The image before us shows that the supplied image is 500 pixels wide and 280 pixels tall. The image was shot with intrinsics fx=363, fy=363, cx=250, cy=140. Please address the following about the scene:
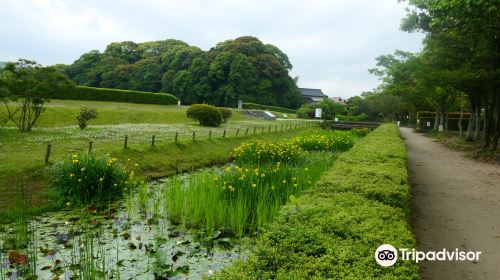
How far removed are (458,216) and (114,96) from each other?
3477 centimetres

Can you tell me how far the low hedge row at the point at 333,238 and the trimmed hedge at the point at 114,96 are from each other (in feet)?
98.9

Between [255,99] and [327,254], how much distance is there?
55510 mm

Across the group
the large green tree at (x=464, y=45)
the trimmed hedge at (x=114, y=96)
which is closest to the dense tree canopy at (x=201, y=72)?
the trimmed hedge at (x=114, y=96)

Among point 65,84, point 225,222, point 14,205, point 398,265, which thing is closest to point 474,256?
point 398,265

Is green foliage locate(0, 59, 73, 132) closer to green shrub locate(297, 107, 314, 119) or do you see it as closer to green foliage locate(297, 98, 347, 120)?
green foliage locate(297, 98, 347, 120)

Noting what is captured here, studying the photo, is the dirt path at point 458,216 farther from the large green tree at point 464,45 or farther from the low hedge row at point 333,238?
the large green tree at point 464,45

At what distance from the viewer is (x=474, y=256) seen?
5.31 meters

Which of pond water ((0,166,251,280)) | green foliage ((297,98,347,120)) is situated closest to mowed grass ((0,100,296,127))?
pond water ((0,166,251,280))

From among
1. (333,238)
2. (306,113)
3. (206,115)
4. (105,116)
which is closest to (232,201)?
(333,238)

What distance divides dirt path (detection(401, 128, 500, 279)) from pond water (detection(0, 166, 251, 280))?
295 cm

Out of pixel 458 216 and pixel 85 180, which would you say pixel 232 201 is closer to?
pixel 85 180

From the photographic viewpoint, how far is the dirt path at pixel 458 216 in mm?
4941

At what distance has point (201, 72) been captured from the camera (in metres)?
56.6

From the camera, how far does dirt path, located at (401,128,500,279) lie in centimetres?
494
